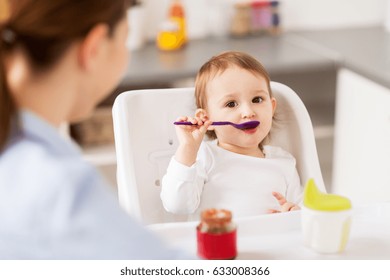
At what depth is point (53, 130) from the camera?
573 mm

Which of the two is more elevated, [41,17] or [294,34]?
[294,34]

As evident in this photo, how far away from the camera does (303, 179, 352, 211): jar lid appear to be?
696mm

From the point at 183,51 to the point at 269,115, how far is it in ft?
2.16

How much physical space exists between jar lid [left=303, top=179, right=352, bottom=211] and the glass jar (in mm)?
79

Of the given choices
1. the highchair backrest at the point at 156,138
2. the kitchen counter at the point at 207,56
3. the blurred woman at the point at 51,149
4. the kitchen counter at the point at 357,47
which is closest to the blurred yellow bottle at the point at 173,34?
the kitchen counter at the point at 207,56

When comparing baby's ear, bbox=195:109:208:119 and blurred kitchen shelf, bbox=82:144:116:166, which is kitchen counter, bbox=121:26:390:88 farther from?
baby's ear, bbox=195:109:208:119

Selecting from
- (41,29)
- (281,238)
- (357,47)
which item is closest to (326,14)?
(357,47)

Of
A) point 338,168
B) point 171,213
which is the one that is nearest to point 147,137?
point 171,213

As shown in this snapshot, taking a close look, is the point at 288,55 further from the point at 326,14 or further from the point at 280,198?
the point at 280,198

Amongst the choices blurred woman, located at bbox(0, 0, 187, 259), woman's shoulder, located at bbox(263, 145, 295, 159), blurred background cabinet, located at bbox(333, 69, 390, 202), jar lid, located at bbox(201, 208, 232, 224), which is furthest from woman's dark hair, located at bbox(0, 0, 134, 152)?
blurred background cabinet, located at bbox(333, 69, 390, 202)

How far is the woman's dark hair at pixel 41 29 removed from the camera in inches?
21.3

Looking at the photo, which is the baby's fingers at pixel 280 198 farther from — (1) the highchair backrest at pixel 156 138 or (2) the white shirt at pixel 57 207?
(2) the white shirt at pixel 57 207

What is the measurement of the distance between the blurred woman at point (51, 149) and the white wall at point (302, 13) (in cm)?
110
